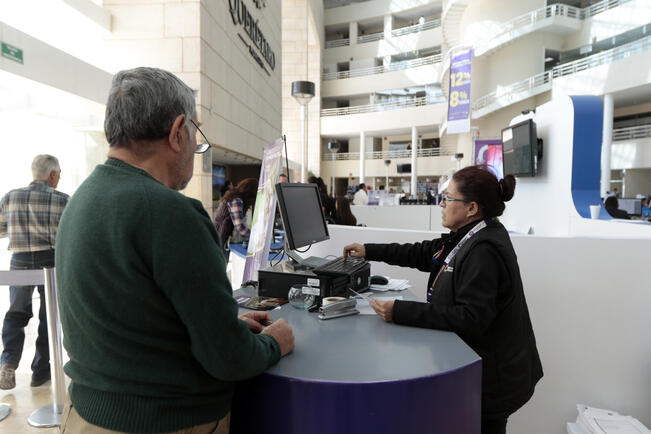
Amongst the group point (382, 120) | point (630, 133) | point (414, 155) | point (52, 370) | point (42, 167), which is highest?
point (382, 120)

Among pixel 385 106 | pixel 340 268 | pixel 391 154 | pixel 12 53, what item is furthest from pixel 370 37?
pixel 340 268

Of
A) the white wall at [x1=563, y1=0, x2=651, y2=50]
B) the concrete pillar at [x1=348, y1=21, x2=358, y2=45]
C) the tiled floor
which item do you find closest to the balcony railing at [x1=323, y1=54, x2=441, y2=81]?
the concrete pillar at [x1=348, y1=21, x2=358, y2=45]

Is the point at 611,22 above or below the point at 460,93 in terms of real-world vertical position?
above

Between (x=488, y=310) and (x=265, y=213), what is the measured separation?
4.05 ft

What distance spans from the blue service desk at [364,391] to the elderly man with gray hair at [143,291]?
0.16 m

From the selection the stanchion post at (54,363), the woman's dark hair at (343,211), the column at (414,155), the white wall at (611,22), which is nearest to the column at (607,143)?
the white wall at (611,22)

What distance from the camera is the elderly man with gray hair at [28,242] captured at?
112 inches

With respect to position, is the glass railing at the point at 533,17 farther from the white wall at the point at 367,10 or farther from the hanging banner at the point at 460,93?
the white wall at the point at 367,10

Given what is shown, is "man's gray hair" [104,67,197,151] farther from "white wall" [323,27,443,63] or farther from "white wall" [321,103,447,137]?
"white wall" [323,27,443,63]

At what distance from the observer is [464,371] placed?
1.06 meters

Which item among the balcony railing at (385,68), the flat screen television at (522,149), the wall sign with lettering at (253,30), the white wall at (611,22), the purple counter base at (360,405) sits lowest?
the purple counter base at (360,405)

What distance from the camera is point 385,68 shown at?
22.2 metres

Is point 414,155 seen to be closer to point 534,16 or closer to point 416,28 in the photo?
point 416,28

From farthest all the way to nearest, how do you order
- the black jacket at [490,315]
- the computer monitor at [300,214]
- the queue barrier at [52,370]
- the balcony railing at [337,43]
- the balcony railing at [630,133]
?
the balcony railing at [337,43]
the balcony railing at [630,133]
the queue barrier at [52,370]
the computer monitor at [300,214]
the black jacket at [490,315]
